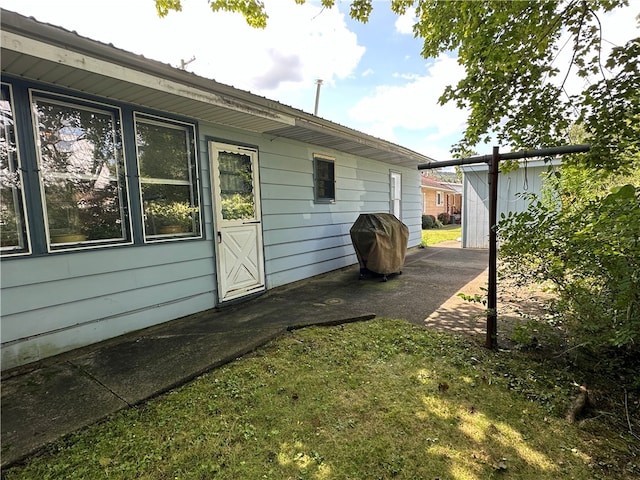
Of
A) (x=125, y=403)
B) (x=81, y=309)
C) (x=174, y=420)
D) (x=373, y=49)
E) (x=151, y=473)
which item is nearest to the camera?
(x=151, y=473)

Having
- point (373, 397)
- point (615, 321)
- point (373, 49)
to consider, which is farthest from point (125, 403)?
point (373, 49)

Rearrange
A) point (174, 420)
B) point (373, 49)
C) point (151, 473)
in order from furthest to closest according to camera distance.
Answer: point (373, 49) < point (174, 420) < point (151, 473)

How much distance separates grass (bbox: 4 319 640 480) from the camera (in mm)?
1646

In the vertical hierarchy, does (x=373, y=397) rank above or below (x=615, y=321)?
below

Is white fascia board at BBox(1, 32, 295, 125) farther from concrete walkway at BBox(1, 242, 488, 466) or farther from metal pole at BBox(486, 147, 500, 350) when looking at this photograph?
metal pole at BBox(486, 147, 500, 350)

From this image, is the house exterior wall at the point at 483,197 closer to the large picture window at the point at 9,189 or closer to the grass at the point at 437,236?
the grass at the point at 437,236

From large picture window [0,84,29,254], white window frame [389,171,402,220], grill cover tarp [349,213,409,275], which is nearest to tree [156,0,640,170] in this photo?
grill cover tarp [349,213,409,275]

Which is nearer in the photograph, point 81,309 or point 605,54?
point 605,54

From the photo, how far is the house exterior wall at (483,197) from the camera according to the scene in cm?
942

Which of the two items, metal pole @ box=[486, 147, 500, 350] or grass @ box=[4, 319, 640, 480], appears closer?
grass @ box=[4, 319, 640, 480]

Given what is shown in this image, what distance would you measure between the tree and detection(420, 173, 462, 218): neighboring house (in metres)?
17.9

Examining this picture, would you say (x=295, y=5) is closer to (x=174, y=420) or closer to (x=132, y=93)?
(x=132, y=93)

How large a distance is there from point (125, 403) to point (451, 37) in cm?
473

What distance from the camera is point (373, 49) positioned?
21.1 feet
